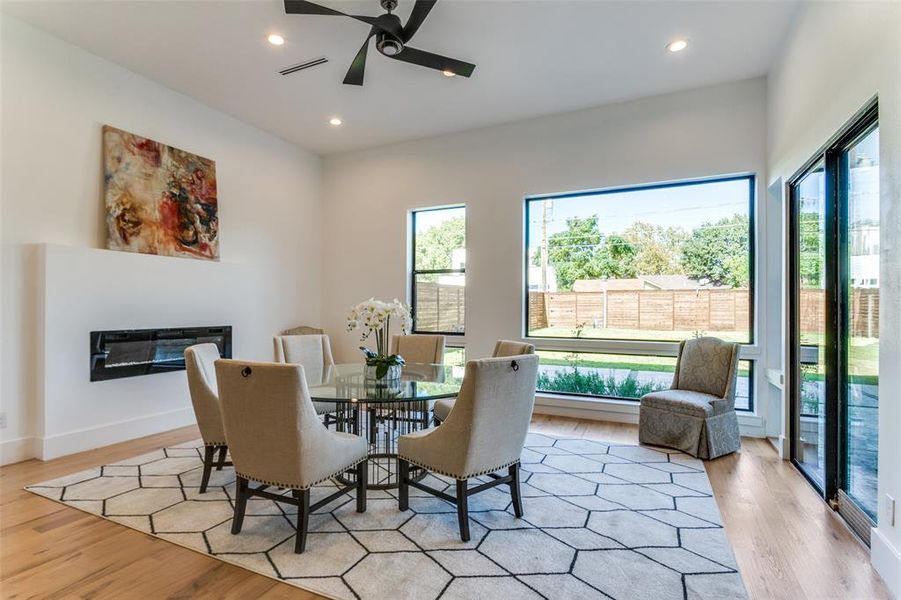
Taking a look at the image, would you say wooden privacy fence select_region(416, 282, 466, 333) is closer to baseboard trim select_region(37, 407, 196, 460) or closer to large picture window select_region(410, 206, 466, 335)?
large picture window select_region(410, 206, 466, 335)

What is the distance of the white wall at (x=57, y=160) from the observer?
11.2ft

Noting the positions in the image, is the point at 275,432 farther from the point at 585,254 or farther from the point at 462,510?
the point at 585,254

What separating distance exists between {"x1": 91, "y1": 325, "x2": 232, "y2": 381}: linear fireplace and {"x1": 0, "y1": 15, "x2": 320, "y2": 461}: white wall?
0.11 m

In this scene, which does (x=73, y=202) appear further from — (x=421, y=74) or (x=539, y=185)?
(x=539, y=185)

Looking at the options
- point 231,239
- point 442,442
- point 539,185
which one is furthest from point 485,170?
point 442,442

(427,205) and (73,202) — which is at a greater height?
(427,205)

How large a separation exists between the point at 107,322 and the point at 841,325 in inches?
214

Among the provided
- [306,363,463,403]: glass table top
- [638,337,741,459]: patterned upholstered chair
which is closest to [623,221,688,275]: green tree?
[638,337,741,459]: patterned upholstered chair

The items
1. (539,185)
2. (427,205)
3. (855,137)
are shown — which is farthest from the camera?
(427,205)

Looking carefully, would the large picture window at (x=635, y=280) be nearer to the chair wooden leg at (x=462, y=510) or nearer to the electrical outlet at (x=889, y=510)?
the electrical outlet at (x=889, y=510)

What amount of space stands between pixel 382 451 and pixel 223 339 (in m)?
2.34

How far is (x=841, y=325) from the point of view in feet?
8.77

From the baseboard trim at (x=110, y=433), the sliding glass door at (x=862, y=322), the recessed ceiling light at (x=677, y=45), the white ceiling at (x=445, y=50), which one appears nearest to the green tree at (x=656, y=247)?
the white ceiling at (x=445, y=50)

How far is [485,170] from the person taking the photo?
5336mm
